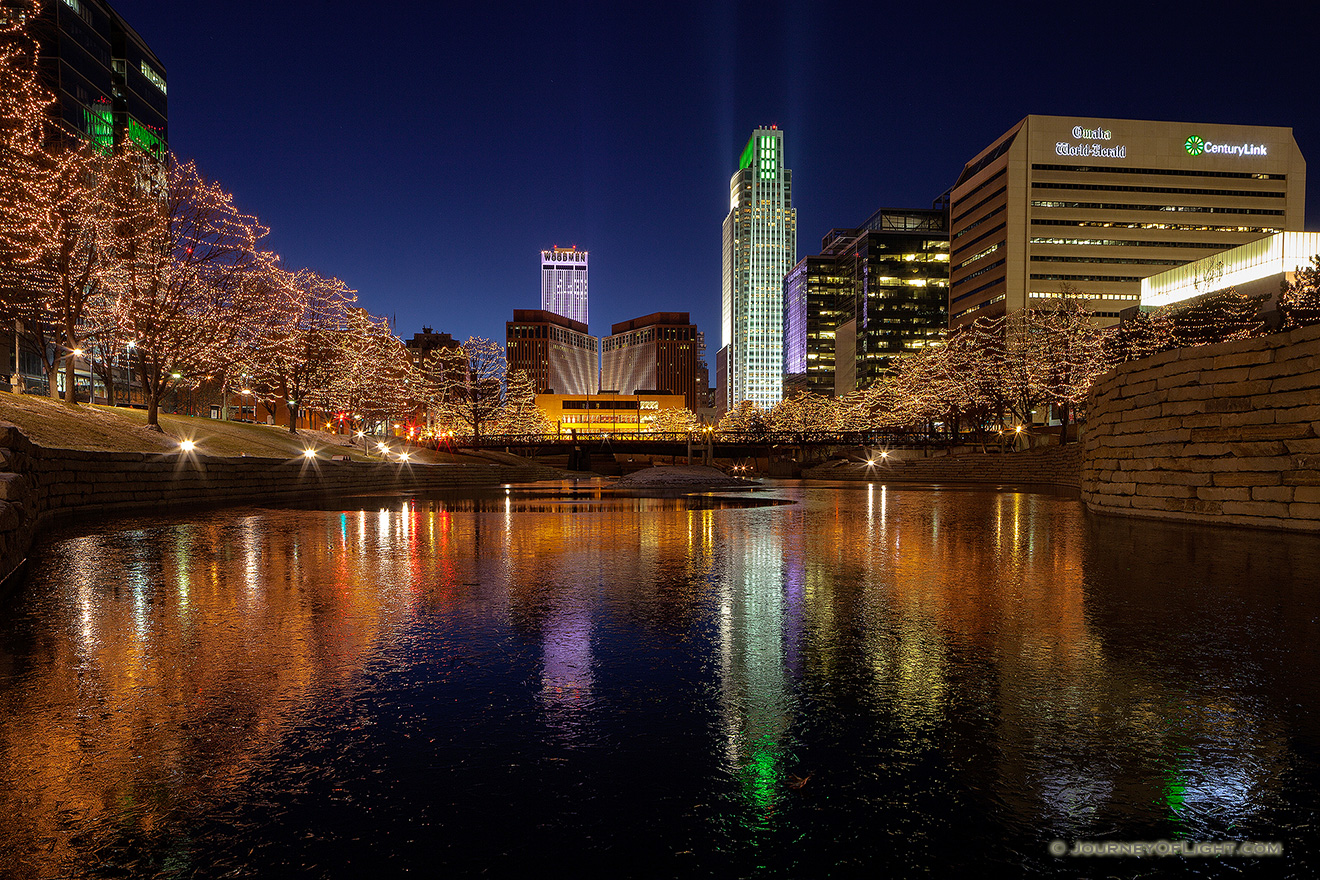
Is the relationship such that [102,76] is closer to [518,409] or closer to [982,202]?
[518,409]

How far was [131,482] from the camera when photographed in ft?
57.7

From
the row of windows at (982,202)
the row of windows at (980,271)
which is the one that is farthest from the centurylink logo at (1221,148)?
the row of windows at (980,271)

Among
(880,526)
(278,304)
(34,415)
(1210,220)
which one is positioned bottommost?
(880,526)

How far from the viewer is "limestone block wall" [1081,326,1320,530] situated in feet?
40.9

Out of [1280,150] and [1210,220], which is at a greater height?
[1280,150]

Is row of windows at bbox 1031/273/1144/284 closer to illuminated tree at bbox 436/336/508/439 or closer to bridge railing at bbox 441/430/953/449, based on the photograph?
bridge railing at bbox 441/430/953/449

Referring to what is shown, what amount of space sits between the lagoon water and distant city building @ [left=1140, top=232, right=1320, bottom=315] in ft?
292

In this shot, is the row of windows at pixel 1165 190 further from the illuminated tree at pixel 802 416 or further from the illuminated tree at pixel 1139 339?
the illuminated tree at pixel 1139 339

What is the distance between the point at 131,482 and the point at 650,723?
18739 mm

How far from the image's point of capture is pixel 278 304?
4097 cm

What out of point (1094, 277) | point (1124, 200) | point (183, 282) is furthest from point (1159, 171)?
point (183, 282)

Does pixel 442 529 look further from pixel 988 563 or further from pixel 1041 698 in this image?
pixel 1041 698

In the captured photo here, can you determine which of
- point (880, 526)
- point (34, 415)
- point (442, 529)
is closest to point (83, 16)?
point (34, 415)

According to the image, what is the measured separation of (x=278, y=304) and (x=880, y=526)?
37.4m
